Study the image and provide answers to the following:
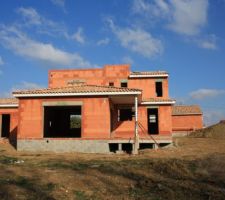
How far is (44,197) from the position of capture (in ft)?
32.4

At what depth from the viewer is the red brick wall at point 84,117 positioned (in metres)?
23.1

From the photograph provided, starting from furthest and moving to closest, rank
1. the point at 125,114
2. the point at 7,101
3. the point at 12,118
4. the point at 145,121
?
the point at 7,101
the point at 12,118
the point at 125,114
the point at 145,121

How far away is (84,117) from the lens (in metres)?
23.4

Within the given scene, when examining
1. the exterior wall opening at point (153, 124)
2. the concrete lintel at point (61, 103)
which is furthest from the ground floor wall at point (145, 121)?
the exterior wall opening at point (153, 124)

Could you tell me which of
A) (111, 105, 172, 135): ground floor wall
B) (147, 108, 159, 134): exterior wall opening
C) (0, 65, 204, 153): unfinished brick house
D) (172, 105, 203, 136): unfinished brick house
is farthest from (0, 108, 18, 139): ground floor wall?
(172, 105, 203, 136): unfinished brick house

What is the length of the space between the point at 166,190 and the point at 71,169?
16.3ft

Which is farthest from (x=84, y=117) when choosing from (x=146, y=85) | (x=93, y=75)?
(x=93, y=75)

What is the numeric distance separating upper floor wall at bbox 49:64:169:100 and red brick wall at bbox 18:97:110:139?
35.8ft

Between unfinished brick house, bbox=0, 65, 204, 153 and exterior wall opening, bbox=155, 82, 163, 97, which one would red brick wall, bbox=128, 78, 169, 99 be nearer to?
exterior wall opening, bbox=155, 82, 163, 97

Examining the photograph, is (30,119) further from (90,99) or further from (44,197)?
(44,197)

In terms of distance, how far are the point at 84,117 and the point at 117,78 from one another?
468 inches

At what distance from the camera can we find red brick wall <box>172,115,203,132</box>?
46234 millimetres

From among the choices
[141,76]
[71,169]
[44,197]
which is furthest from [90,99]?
[44,197]

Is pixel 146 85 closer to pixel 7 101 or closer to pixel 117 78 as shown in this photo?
pixel 117 78
